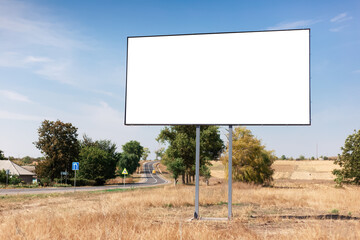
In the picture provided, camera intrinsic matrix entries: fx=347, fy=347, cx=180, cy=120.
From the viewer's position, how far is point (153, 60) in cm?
1467

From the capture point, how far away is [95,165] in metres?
68.9

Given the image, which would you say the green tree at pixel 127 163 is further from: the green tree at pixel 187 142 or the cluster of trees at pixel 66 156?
the green tree at pixel 187 142

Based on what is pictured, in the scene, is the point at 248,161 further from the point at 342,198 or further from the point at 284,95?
the point at 284,95

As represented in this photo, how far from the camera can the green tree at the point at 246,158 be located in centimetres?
3438

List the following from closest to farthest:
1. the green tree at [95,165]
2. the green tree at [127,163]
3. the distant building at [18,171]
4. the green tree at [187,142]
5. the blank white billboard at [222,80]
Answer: the blank white billboard at [222,80] → the green tree at [187,142] → the green tree at [95,165] → the distant building at [18,171] → the green tree at [127,163]

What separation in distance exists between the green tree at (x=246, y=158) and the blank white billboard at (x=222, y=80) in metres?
20.5

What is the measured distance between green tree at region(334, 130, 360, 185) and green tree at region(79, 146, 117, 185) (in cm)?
4535

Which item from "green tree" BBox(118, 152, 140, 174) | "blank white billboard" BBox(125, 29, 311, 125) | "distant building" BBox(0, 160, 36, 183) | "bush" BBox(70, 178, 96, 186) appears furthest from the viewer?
"green tree" BBox(118, 152, 140, 174)

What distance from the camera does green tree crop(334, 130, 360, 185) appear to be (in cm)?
3534

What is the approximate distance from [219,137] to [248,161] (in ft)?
44.7

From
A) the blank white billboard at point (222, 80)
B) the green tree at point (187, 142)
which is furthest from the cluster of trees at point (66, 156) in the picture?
the blank white billboard at point (222, 80)

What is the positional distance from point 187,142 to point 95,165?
99.4ft

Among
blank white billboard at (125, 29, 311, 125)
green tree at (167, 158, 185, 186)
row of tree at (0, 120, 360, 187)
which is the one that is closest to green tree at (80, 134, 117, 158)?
row of tree at (0, 120, 360, 187)

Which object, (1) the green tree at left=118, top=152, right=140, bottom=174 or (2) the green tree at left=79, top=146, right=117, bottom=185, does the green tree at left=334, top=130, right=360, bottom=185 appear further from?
(1) the green tree at left=118, top=152, right=140, bottom=174
